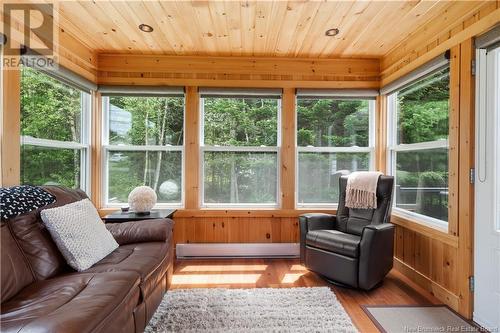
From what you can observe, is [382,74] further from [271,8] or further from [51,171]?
[51,171]

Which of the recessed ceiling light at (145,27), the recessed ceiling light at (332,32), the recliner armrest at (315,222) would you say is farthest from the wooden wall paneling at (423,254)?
the recessed ceiling light at (145,27)

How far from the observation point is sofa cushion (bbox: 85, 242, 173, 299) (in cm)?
175

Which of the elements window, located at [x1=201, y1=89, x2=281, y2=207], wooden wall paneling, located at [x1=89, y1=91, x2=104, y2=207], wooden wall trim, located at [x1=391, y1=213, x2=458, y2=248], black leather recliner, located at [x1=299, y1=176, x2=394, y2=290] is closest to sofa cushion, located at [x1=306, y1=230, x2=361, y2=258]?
black leather recliner, located at [x1=299, y1=176, x2=394, y2=290]

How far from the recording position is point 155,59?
3.40 metres

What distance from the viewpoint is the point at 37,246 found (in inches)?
67.6

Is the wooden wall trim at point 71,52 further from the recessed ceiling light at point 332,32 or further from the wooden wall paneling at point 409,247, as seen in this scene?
the wooden wall paneling at point 409,247

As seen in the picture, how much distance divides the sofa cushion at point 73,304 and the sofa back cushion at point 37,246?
0.13 meters

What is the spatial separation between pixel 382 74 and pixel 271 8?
185cm

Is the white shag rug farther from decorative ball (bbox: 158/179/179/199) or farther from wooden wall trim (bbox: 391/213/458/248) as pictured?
decorative ball (bbox: 158/179/179/199)

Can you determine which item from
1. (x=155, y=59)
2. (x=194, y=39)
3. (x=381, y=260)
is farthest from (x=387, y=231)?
(x=155, y=59)

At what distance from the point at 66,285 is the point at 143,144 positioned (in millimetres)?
2199

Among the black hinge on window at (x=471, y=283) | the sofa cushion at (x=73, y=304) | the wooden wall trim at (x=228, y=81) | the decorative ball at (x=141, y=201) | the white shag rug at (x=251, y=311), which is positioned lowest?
the white shag rug at (x=251, y=311)

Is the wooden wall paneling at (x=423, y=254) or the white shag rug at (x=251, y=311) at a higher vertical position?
the wooden wall paneling at (x=423, y=254)

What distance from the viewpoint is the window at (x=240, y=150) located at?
3.52 meters
